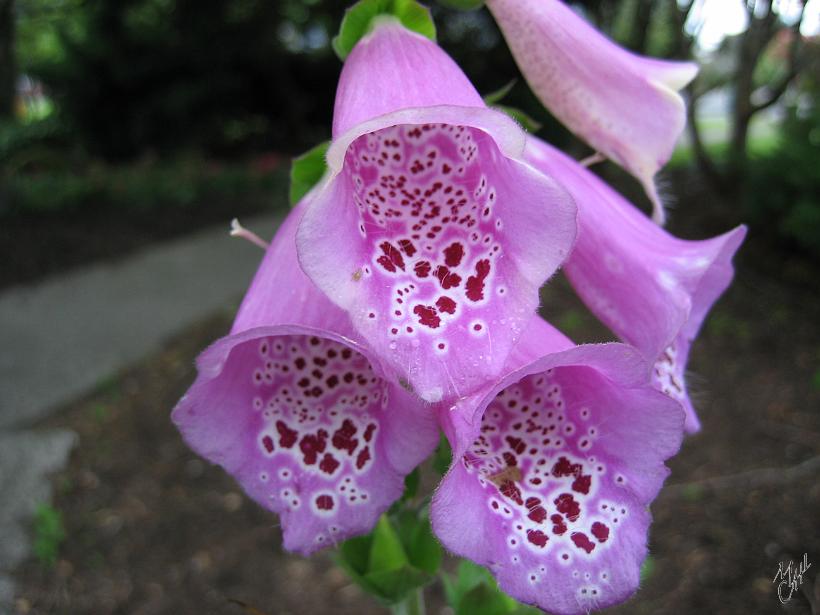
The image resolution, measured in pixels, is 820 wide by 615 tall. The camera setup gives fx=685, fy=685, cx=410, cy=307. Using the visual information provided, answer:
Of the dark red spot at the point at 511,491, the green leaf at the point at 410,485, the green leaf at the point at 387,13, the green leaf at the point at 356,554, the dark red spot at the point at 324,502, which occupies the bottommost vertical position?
the green leaf at the point at 356,554

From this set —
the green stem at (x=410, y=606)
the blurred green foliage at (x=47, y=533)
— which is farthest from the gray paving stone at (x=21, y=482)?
the green stem at (x=410, y=606)

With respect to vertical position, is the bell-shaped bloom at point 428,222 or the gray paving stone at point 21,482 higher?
the bell-shaped bloom at point 428,222

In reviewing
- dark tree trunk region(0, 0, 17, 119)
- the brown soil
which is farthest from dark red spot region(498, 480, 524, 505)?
dark tree trunk region(0, 0, 17, 119)

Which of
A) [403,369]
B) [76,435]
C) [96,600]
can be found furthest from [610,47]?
[76,435]

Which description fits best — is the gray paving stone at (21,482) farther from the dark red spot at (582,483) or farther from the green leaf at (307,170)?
the dark red spot at (582,483)

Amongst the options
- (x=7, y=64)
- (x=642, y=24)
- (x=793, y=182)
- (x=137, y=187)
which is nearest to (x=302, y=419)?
(x=793, y=182)

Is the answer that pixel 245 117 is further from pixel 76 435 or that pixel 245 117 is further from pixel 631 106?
pixel 631 106

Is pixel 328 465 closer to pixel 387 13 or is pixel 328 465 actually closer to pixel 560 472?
pixel 560 472
